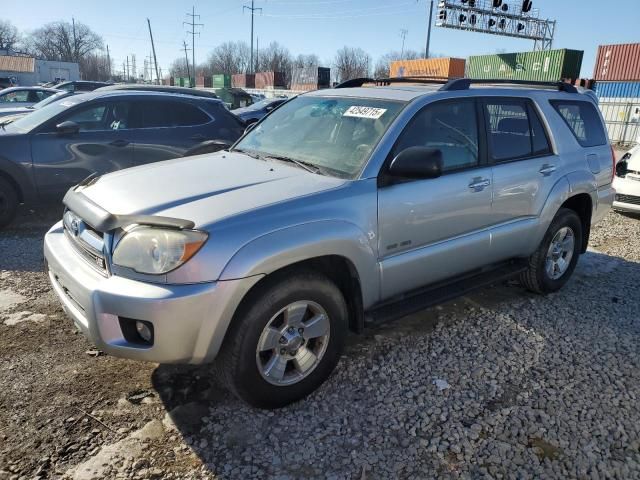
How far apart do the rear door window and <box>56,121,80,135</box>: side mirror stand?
5006 millimetres

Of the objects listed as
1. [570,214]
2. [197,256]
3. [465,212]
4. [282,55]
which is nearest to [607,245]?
[570,214]

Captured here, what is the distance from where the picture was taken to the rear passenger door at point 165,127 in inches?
271

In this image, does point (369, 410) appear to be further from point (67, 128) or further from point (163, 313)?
point (67, 128)

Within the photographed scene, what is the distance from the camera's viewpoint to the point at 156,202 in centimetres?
271

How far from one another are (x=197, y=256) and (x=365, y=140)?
1431mm

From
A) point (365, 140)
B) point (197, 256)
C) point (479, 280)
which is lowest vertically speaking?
point (479, 280)

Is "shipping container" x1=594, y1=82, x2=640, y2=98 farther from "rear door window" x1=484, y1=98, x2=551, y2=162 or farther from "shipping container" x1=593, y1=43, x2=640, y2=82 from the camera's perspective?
"rear door window" x1=484, y1=98, x2=551, y2=162

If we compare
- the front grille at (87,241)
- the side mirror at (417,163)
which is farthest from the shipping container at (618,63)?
the front grille at (87,241)

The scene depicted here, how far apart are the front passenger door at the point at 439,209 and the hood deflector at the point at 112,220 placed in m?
1.22

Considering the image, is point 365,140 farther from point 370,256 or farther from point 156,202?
point 156,202

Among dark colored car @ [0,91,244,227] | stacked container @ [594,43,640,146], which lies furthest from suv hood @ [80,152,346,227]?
stacked container @ [594,43,640,146]

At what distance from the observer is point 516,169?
393 cm

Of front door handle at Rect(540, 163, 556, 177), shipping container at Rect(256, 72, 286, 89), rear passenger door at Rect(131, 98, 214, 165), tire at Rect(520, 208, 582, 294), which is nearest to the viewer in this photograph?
front door handle at Rect(540, 163, 556, 177)

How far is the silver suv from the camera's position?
8.00 ft
